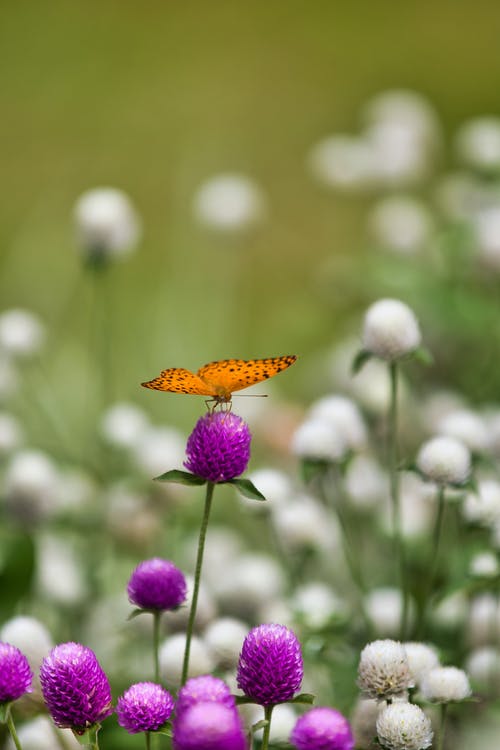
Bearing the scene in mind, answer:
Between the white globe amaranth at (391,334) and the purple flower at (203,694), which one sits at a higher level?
the white globe amaranth at (391,334)

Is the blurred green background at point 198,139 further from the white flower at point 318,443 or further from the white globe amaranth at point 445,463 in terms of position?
the white globe amaranth at point 445,463

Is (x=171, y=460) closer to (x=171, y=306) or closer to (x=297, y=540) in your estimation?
(x=297, y=540)

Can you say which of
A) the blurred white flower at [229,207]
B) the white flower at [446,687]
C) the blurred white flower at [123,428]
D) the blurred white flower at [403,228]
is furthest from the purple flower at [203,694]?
the blurred white flower at [403,228]

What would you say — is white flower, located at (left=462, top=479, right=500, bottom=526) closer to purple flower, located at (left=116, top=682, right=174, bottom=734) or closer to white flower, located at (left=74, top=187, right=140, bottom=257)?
purple flower, located at (left=116, top=682, right=174, bottom=734)

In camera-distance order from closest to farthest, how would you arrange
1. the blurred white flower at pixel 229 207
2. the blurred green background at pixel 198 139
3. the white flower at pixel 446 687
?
1. the white flower at pixel 446 687
2. the blurred white flower at pixel 229 207
3. the blurred green background at pixel 198 139

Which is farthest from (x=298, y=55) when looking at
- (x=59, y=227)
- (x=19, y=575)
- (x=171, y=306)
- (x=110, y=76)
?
(x=19, y=575)

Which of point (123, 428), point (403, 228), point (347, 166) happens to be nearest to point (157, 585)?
point (123, 428)
